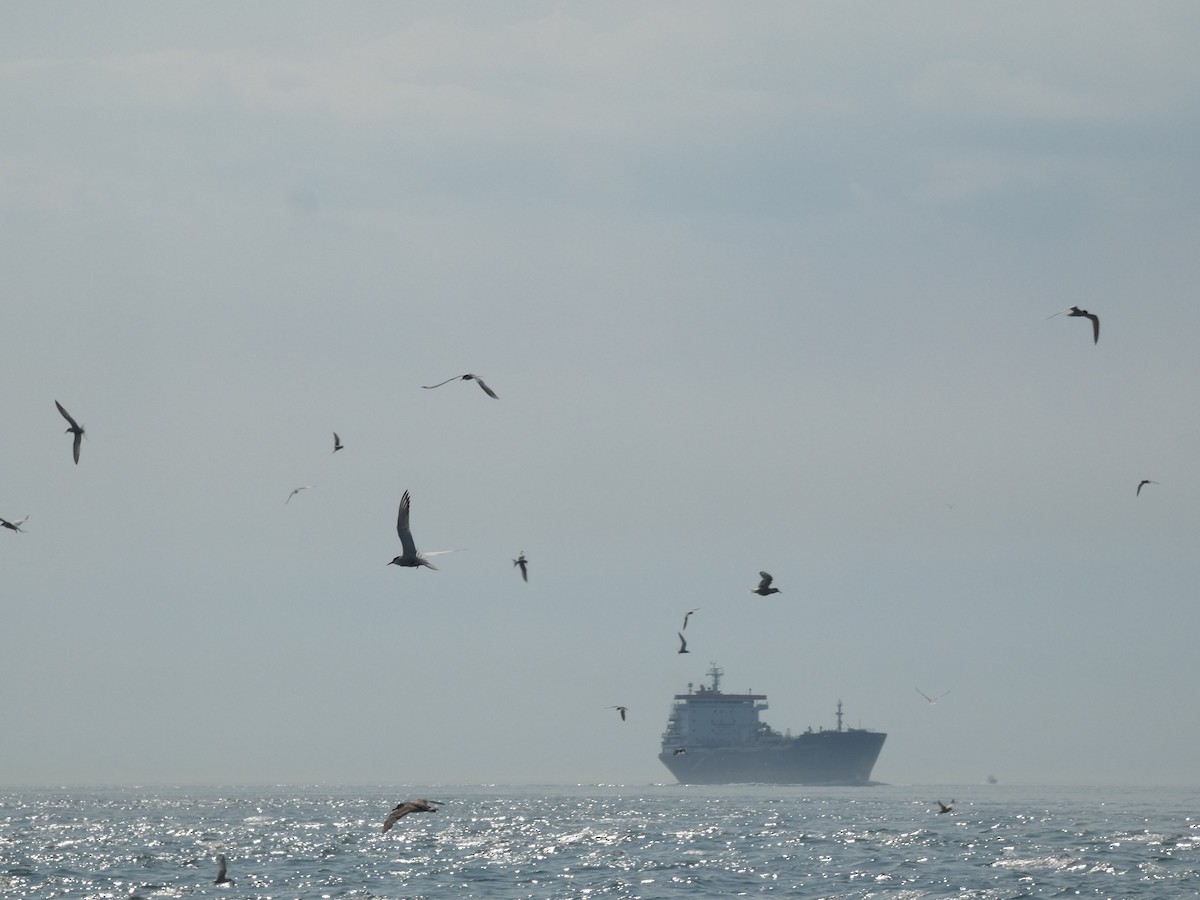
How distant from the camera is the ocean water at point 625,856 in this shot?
53844 mm

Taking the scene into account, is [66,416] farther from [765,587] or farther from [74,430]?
[765,587]

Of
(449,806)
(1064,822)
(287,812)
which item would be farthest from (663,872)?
(449,806)

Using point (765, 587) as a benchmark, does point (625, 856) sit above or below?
below

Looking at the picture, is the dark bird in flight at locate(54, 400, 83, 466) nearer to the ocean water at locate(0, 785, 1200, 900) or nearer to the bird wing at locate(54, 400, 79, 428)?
the bird wing at locate(54, 400, 79, 428)

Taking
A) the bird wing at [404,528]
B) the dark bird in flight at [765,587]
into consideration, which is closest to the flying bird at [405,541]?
the bird wing at [404,528]

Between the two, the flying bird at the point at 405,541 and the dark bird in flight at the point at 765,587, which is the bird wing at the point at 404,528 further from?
the dark bird in flight at the point at 765,587

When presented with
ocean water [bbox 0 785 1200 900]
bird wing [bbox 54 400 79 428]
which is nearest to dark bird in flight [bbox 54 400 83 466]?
bird wing [bbox 54 400 79 428]

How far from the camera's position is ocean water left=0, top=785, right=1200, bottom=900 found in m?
53.8

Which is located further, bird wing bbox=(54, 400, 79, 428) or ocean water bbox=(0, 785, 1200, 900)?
ocean water bbox=(0, 785, 1200, 900)

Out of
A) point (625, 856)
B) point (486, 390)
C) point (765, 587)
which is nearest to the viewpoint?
point (486, 390)

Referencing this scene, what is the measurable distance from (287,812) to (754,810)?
40.4 m

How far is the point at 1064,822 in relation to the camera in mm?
99562

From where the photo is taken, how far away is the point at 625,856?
6919cm

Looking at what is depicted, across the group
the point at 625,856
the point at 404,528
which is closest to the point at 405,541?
the point at 404,528
